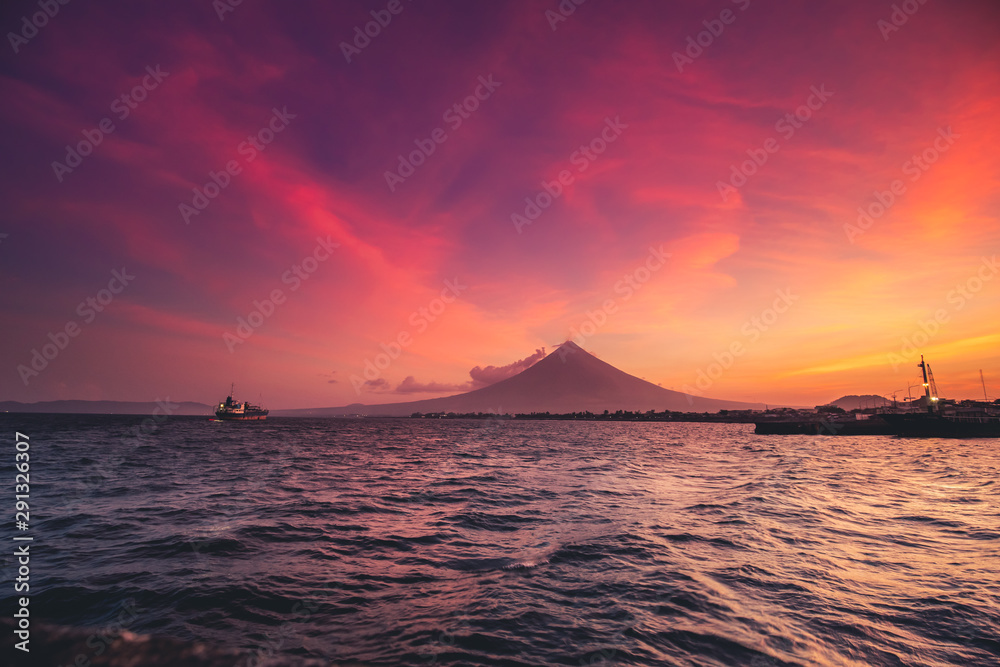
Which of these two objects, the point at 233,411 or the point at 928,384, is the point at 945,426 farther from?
the point at 233,411

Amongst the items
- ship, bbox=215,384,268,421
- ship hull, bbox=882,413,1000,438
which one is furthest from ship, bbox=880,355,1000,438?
ship, bbox=215,384,268,421

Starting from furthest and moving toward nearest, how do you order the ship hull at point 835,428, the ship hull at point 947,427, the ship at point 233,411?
the ship at point 233,411
the ship hull at point 835,428
the ship hull at point 947,427

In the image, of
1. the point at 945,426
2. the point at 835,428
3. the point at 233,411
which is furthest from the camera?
the point at 233,411

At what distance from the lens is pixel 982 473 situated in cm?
2650

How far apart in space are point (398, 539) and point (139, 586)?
18.6ft

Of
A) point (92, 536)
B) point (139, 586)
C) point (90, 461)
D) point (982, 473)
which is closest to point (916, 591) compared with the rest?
point (139, 586)

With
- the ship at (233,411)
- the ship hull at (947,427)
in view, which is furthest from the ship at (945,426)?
the ship at (233,411)

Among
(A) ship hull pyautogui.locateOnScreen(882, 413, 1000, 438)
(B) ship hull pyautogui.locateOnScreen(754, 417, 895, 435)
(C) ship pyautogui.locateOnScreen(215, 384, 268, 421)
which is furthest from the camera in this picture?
(C) ship pyautogui.locateOnScreen(215, 384, 268, 421)

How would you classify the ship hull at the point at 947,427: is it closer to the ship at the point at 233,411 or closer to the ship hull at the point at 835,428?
the ship hull at the point at 835,428

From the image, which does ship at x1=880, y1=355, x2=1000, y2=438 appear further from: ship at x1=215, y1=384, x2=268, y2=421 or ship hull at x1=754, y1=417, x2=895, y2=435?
ship at x1=215, y1=384, x2=268, y2=421

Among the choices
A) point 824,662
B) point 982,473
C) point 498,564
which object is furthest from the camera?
point 982,473

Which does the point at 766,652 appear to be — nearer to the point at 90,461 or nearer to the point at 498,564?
the point at 498,564

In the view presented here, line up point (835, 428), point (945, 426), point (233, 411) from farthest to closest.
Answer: point (233, 411)
point (835, 428)
point (945, 426)

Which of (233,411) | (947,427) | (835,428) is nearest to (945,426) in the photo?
(947,427)
